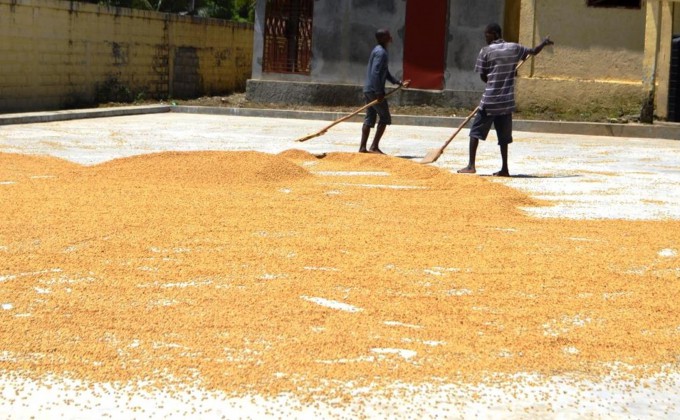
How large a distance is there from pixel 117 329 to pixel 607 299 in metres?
2.57

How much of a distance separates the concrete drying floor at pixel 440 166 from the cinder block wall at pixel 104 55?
162 centimetres

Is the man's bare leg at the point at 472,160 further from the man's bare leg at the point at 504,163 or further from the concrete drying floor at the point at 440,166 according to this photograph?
the concrete drying floor at the point at 440,166

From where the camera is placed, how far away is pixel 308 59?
2600 cm

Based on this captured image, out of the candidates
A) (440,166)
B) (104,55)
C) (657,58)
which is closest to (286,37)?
(104,55)

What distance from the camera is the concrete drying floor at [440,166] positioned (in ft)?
13.7

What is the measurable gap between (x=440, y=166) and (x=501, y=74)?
157 cm

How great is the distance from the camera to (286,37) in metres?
26.6

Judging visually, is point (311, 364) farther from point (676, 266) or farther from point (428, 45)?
point (428, 45)

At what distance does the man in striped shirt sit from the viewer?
12492 millimetres

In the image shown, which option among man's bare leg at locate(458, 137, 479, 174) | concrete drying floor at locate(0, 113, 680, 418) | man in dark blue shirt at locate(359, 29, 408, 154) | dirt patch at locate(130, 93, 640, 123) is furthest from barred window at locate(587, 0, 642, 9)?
man's bare leg at locate(458, 137, 479, 174)

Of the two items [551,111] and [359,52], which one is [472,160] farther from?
[359,52]

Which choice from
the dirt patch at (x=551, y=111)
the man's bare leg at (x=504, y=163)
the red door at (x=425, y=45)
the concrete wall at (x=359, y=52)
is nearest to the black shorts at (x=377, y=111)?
the man's bare leg at (x=504, y=163)

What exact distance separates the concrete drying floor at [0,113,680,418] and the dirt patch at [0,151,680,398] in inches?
7.7

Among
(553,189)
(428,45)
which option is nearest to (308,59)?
(428,45)
